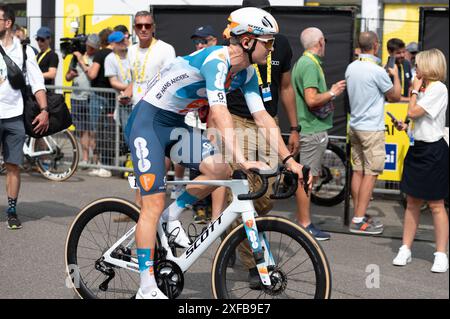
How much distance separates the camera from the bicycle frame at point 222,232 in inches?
194

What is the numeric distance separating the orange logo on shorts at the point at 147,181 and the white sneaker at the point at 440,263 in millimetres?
2957

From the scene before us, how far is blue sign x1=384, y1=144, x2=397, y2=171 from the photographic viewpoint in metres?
9.91

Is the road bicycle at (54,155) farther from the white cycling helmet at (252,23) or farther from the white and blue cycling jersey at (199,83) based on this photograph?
the white cycling helmet at (252,23)

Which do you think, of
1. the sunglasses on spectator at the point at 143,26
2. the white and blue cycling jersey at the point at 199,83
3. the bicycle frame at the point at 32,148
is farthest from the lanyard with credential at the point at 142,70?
the white and blue cycling jersey at the point at 199,83

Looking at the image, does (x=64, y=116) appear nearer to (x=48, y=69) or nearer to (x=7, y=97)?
(x=7, y=97)

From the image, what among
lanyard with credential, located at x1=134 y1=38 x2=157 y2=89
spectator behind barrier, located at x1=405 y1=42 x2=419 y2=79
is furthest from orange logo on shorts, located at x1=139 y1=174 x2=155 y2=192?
spectator behind barrier, located at x1=405 y1=42 x2=419 y2=79

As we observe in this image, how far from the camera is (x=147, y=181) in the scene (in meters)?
5.18

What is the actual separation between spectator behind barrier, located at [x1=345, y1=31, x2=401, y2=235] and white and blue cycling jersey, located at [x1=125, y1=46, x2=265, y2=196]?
10.7 feet

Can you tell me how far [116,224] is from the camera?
5570mm

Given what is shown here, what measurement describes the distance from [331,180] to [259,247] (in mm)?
5287

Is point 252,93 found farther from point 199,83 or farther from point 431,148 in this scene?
point 431,148

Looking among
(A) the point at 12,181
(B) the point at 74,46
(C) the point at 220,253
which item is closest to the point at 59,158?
(B) the point at 74,46
